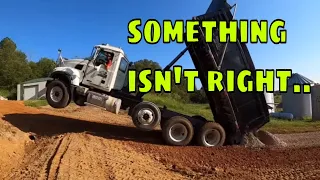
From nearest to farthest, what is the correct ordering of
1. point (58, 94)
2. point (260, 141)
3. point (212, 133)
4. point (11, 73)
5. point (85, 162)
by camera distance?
point (85, 162), point (212, 133), point (58, 94), point (260, 141), point (11, 73)

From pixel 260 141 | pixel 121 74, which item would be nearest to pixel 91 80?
pixel 121 74

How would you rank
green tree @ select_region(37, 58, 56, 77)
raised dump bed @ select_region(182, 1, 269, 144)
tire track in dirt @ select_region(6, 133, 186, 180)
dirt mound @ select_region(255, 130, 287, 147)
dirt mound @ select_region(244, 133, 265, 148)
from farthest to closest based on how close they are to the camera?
green tree @ select_region(37, 58, 56, 77)
dirt mound @ select_region(255, 130, 287, 147)
dirt mound @ select_region(244, 133, 265, 148)
raised dump bed @ select_region(182, 1, 269, 144)
tire track in dirt @ select_region(6, 133, 186, 180)

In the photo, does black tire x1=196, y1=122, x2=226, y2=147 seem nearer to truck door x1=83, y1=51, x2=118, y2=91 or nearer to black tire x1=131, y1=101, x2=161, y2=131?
black tire x1=131, y1=101, x2=161, y2=131

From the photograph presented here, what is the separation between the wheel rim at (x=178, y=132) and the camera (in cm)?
1122

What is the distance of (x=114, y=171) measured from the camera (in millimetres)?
7234

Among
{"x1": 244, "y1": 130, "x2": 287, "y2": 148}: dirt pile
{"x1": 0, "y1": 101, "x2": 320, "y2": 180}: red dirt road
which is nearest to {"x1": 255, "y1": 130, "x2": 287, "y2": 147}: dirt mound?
{"x1": 244, "y1": 130, "x2": 287, "y2": 148}: dirt pile

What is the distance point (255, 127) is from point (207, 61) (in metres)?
2.89

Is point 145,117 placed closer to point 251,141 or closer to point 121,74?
point 121,74

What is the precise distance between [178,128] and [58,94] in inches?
174

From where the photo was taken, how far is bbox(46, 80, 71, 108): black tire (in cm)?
1167

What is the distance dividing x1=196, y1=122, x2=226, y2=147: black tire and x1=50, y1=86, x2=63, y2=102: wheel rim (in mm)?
5030

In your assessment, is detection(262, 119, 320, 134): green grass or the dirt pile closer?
the dirt pile

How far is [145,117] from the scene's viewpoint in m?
11.2

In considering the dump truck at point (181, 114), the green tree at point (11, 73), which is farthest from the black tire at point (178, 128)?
the green tree at point (11, 73)
